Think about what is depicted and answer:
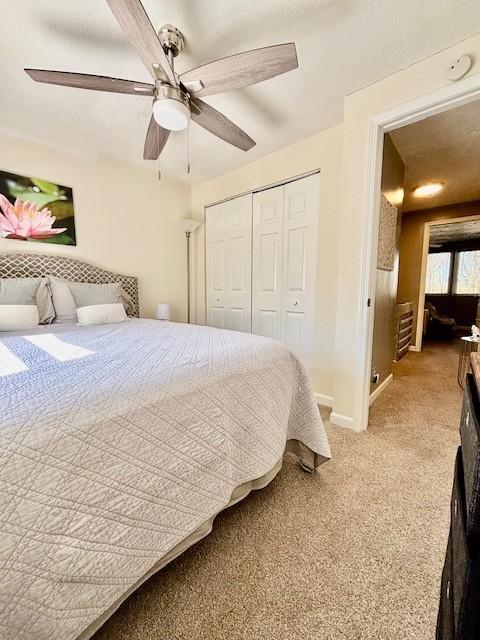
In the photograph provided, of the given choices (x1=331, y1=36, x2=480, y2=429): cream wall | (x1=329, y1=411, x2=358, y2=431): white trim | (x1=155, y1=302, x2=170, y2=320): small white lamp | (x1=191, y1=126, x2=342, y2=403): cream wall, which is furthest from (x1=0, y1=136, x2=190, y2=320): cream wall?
(x1=329, y1=411, x2=358, y2=431): white trim

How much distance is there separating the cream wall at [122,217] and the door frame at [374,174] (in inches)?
96.1

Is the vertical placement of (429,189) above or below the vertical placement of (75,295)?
above

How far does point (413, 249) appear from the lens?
4.53 m

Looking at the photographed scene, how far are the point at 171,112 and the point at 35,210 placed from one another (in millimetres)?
1822

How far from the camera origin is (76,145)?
103 inches

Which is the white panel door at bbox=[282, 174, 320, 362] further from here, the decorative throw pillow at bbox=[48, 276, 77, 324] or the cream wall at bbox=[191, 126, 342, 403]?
the decorative throw pillow at bbox=[48, 276, 77, 324]

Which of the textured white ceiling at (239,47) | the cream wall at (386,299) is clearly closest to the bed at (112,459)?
the cream wall at (386,299)

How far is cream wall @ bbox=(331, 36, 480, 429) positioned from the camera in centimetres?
174

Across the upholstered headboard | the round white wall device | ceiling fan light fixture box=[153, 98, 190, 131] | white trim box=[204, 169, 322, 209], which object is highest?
the round white wall device

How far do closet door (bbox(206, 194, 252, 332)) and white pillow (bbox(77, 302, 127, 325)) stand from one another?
4.48ft

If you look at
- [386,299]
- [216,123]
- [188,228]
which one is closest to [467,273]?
[386,299]

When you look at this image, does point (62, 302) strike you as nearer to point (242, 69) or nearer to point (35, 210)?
point (35, 210)

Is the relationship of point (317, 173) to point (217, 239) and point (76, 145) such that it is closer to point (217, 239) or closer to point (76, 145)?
point (217, 239)

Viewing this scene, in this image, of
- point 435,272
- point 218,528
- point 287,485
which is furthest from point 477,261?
point 218,528
